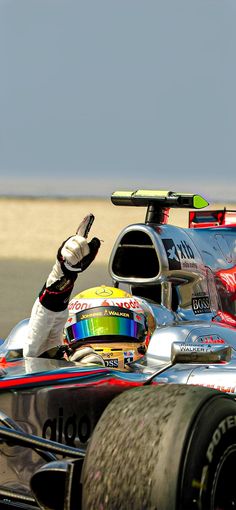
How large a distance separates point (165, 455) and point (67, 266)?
2.25 meters

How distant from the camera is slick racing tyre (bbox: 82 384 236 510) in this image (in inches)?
137

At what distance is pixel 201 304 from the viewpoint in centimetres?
725

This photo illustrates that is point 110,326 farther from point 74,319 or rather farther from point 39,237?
point 39,237

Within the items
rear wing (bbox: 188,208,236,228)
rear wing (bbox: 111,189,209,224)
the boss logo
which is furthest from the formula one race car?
rear wing (bbox: 188,208,236,228)

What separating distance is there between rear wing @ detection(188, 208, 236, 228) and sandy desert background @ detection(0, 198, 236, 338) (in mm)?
3469

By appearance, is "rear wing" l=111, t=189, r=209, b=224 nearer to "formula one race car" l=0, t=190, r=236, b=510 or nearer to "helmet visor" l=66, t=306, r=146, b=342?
"formula one race car" l=0, t=190, r=236, b=510

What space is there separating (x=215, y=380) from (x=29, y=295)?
10844mm

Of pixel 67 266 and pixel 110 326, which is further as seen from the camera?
pixel 110 326

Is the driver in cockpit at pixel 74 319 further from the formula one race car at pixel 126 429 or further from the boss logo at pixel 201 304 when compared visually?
Result: the boss logo at pixel 201 304

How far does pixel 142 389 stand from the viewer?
3916mm

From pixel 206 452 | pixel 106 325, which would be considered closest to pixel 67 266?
pixel 106 325

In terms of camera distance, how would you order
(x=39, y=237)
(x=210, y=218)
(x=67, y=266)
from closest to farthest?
(x=67, y=266), (x=210, y=218), (x=39, y=237)

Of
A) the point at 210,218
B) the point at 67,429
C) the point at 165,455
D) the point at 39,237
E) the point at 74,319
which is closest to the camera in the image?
the point at 165,455

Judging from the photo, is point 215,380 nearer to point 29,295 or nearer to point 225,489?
point 225,489
